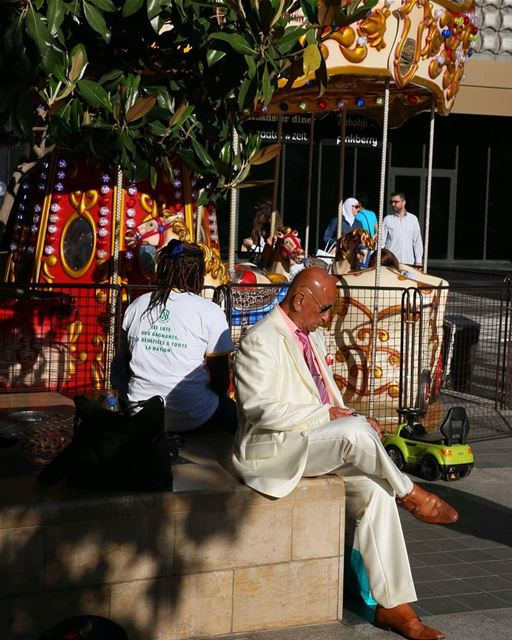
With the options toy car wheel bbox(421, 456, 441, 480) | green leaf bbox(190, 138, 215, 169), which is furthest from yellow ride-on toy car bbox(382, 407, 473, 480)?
green leaf bbox(190, 138, 215, 169)

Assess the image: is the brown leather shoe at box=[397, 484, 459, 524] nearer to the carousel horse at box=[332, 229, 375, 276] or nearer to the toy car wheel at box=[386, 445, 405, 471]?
the toy car wheel at box=[386, 445, 405, 471]

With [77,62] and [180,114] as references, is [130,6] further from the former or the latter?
[180,114]

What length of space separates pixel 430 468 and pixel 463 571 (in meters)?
2.27

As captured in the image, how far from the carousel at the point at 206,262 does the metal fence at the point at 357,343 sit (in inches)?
0.6

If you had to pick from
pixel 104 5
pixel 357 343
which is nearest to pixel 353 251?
pixel 357 343

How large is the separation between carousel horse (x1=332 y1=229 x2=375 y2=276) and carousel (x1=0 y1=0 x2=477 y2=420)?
0.50 feet

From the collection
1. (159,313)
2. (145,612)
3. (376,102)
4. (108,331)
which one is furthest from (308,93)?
(145,612)

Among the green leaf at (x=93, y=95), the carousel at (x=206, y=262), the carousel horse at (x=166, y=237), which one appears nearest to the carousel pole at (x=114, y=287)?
the carousel at (x=206, y=262)

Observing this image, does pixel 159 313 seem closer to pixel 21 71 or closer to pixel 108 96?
pixel 108 96

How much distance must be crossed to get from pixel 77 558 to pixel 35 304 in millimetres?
5117

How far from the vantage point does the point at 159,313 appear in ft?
20.6

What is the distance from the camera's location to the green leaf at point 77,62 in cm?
442

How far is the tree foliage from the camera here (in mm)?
4133

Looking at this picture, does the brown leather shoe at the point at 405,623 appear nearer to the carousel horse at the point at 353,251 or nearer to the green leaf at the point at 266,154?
the green leaf at the point at 266,154
